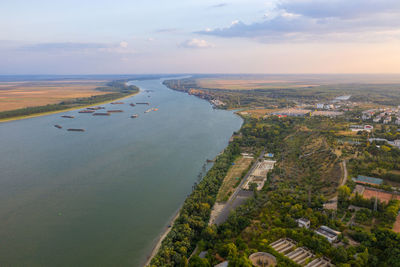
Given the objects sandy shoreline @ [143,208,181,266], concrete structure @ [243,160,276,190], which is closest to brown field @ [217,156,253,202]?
concrete structure @ [243,160,276,190]

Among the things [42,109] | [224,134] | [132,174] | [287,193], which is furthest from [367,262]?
[42,109]

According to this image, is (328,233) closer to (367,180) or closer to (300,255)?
(300,255)

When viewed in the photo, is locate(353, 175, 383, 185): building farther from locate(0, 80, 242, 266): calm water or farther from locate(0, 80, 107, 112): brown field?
locate(0, 80, 107, 112): brown field

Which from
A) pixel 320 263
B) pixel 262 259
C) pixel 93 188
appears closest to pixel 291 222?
pixel 320 263

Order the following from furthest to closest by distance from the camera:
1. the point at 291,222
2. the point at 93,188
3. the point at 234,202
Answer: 1. the point at 93,188
2. the point at 234,202
3. the point at 291,222

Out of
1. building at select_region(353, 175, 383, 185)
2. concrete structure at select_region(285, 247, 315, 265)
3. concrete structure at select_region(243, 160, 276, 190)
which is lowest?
concrete structure at select_region(285, 247, 315, 265)
